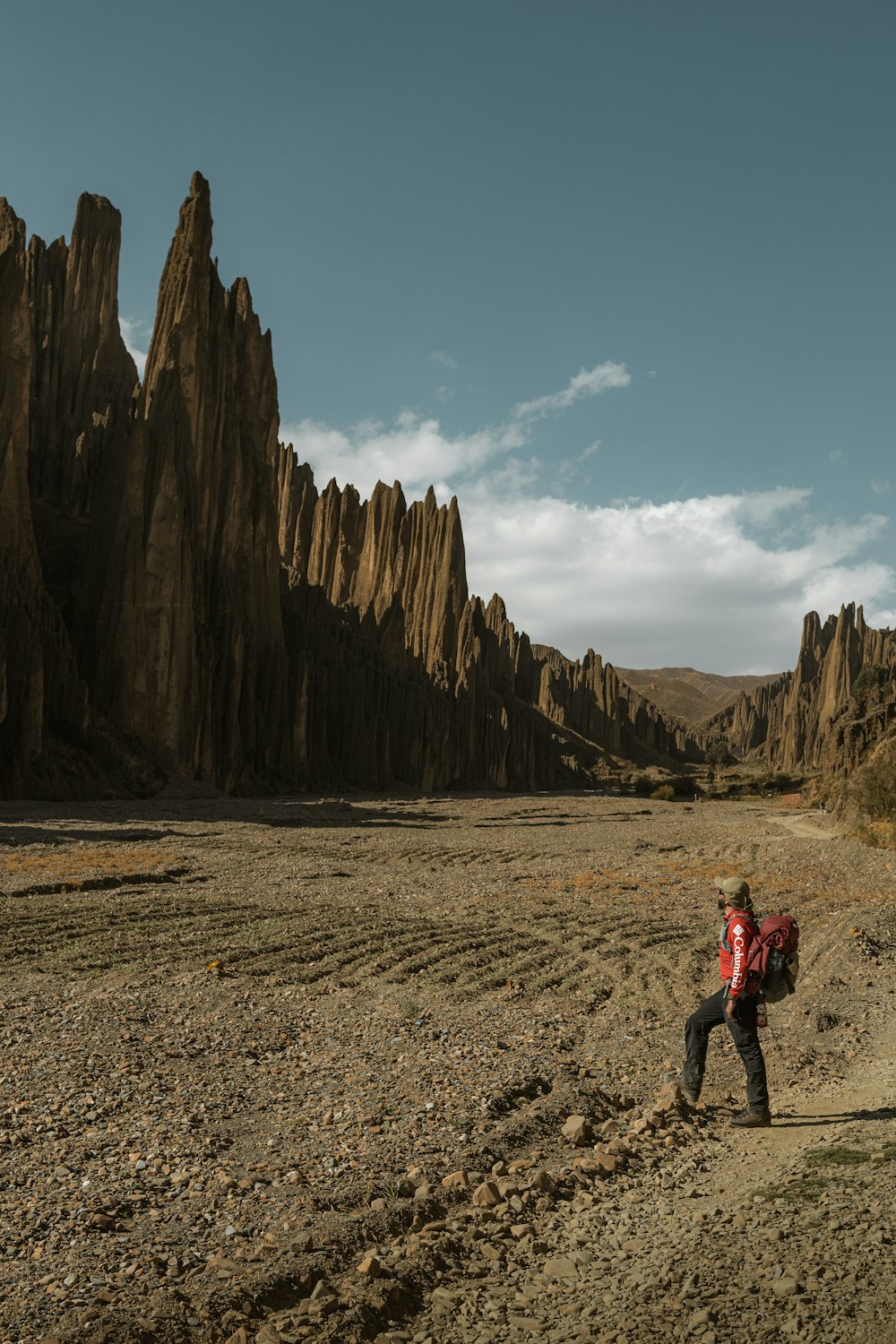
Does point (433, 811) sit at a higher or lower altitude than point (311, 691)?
lower

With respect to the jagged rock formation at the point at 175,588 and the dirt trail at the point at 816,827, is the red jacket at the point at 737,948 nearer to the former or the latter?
the dirt trail at the point at 816,827

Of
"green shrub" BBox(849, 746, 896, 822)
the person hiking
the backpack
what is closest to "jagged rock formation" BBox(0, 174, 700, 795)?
"green shrub" BBox(849, 746, 896, 822)

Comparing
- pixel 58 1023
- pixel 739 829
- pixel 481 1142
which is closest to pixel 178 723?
pixel 739 829

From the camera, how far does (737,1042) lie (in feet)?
25.0

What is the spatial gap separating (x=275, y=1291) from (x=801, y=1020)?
7460 millimetres

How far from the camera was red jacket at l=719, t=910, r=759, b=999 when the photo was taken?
7602 millimetres

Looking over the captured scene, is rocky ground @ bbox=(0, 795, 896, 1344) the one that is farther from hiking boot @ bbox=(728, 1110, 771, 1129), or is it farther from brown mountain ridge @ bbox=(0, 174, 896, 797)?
brown mountain ridge @ bbox=(0, 174, 896, 797)

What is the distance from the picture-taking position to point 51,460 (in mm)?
60250

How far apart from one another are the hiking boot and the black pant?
0.04 m

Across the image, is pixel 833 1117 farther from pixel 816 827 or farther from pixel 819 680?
pixel 819 680

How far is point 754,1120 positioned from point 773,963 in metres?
1.21

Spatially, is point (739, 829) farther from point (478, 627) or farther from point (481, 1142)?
point (478, 627)

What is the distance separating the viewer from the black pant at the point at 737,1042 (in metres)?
7.43

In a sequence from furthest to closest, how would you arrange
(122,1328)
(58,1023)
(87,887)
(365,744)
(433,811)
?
(365,744), (433,811), (87,887), (58,1023), (122,1328)
